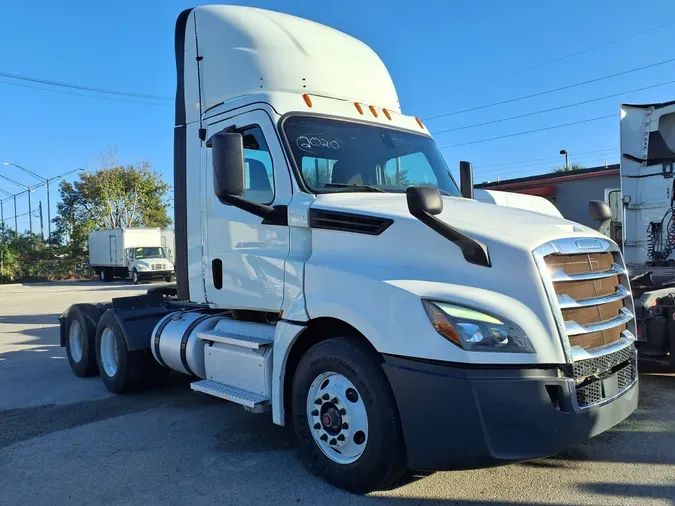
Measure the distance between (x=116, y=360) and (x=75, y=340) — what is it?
4.97 ft

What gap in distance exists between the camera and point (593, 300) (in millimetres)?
3467

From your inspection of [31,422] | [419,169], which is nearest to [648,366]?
[419,169]

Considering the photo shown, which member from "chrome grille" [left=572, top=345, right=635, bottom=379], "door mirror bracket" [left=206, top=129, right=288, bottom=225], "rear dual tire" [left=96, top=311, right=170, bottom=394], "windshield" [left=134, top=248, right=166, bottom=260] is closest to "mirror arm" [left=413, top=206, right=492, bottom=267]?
"chrome grille" [left=572, top=345, right=635, bottom=379]

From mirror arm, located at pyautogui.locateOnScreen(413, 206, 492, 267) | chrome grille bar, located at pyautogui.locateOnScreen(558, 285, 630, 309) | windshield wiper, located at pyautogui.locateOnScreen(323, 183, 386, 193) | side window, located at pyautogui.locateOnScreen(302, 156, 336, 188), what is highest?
side window, located at pyautogui.locateOnScreen(302, 156, 336, 188)

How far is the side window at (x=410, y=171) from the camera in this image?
15.1ft

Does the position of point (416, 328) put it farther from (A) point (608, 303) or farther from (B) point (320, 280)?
(A) point (608, 303)

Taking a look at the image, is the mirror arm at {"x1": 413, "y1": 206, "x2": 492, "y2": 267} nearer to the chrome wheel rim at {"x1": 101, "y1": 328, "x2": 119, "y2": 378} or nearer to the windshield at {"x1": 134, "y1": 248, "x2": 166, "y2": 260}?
the chrome wheel rim at {"x1": 101, "y1": 328, "x2": 119, "y2": 378}

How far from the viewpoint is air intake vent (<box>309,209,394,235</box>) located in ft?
11.9

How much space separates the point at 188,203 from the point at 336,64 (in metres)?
1.95

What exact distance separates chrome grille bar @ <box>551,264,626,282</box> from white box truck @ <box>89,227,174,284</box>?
30.7 meters

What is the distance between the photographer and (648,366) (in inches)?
231

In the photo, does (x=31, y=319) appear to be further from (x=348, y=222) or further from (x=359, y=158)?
(x=348, y=222)

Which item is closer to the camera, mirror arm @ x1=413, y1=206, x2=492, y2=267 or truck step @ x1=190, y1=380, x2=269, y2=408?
mirror arm @ x1=413, y1=206, x2=492, y2=267

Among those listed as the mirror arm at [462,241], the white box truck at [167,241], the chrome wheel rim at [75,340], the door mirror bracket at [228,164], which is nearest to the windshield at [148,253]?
the white box truck at [167,241]
